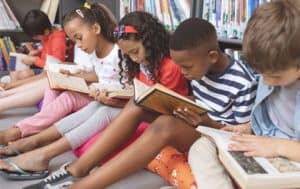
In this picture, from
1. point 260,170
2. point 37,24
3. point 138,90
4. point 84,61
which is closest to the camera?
point 260,170

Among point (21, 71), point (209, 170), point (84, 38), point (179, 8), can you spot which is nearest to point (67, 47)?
point (21, 71)

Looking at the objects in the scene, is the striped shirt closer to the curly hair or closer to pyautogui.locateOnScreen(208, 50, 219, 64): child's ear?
pyautogui.locateOnScreen(208, 50, 219, 64): child's ear

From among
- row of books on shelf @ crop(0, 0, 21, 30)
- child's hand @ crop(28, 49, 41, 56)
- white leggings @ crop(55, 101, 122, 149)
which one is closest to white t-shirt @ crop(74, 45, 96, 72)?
white leggings @ crop(55, 101, 122, 149)

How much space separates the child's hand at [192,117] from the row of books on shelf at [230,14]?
428 mm

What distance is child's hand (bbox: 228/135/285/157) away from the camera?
825mm

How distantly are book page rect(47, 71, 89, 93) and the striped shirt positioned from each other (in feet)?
1.90

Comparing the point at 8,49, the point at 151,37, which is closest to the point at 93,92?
the point at 151,37

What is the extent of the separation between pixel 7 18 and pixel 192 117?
218cm

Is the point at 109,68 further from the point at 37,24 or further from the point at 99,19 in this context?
the point at 37,24

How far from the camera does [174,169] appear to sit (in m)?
1.20

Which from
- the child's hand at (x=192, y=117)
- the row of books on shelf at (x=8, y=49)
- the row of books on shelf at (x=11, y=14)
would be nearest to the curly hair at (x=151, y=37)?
the child's hand at (x=192, y=117)

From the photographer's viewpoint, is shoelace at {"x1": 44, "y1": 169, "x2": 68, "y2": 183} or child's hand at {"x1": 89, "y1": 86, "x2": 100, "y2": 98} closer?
shoelace at {"x1": 44, "y1": 169, "x2": 68, "y2": 183}

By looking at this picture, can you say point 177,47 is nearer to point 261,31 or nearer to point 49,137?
point 261,31

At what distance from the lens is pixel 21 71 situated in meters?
2.47
